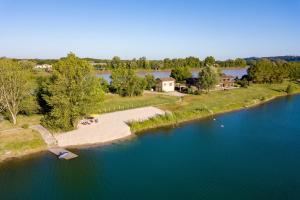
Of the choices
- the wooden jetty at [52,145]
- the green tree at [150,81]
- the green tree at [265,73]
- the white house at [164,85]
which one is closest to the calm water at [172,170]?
the wooden jetty at [52,145]

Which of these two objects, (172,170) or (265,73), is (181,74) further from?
(172,170)

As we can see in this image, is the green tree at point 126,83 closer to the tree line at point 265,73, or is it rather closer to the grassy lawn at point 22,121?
the grassy lawn at point 22,121

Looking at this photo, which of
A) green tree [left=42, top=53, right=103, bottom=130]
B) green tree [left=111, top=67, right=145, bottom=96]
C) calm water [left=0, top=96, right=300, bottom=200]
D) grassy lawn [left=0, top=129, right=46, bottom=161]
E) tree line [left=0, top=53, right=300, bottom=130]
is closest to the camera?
calm water [left=0, top=96, right=300, bottom=200]

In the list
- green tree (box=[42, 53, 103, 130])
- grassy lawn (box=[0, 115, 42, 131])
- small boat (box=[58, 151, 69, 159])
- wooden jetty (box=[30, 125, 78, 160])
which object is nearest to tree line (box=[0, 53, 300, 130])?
green tree (box=[42, 53, 103, 130])

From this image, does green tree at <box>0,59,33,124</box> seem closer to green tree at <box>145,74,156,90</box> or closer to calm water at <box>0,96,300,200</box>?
calm water at <box>0,96,300,200</box>

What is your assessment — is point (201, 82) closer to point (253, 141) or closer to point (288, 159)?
point (253, 141)

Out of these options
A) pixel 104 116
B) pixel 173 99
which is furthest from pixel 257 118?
pixel 104 116

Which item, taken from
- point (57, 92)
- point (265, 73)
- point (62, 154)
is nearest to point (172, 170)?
point (62, 154)
